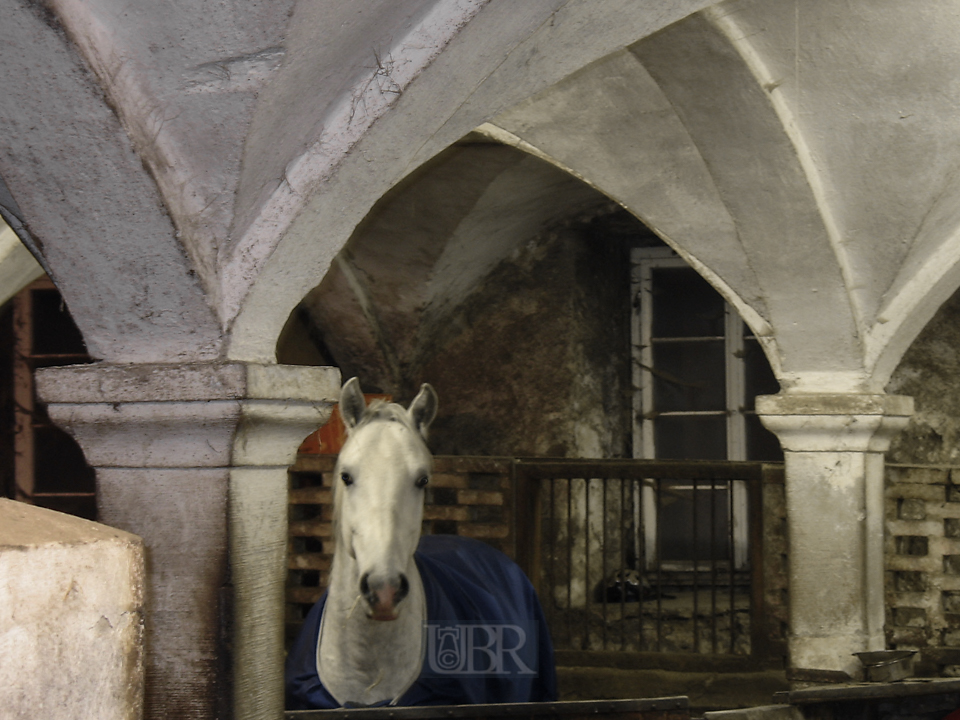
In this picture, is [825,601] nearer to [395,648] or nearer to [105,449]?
[395,648]

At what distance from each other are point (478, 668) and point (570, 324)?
2.95m

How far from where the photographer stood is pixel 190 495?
1906 mm

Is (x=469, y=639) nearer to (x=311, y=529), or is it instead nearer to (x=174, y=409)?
(x=174, y=409)

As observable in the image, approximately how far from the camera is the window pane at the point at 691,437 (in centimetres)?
621

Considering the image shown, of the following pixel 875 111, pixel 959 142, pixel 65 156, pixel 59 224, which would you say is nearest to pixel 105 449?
pixel 59 224

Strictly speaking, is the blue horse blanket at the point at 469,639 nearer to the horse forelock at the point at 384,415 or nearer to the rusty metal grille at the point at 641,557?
the horse forelock at the point at 384,415

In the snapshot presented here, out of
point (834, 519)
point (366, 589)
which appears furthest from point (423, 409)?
point (834, 519)

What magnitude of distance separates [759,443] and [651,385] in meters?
0.74

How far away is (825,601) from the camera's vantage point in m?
4.12

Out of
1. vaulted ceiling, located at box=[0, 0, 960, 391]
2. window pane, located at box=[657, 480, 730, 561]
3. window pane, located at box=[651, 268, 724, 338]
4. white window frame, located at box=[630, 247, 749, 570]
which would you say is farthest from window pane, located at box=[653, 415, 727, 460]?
vaulted ceiling, located at box=[0, 0, 960, 391]

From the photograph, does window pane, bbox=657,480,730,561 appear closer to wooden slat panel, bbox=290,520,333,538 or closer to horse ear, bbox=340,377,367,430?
wooden slat panel, bbox=290,520,333,538

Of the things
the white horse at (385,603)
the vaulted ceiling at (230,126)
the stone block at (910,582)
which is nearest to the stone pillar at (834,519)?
the white horse at (385,603)

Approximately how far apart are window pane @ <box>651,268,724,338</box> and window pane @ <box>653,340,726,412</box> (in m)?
0.09

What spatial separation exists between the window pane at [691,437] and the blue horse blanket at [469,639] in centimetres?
227
